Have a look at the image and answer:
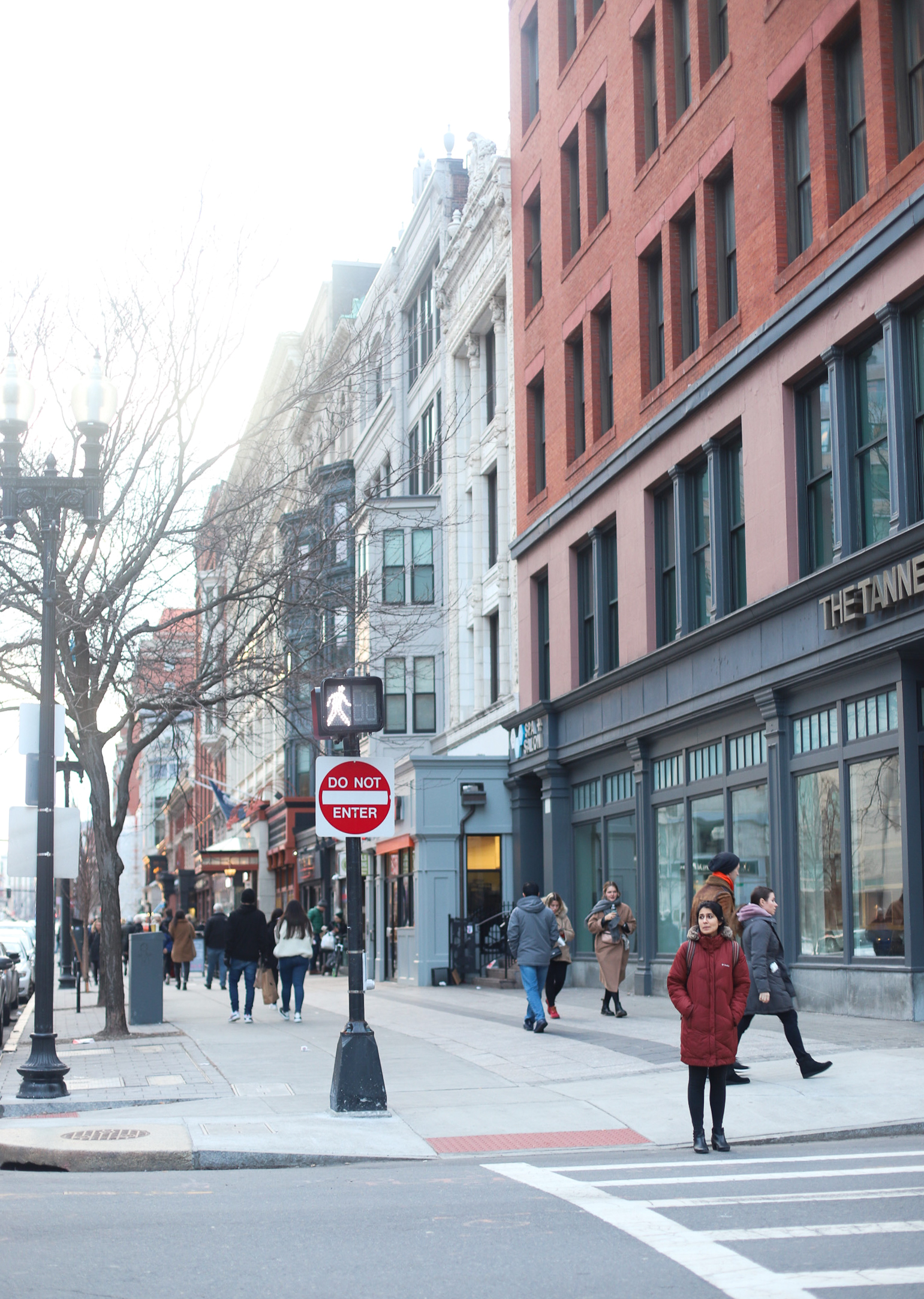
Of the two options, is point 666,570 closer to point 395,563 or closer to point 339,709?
point 339,709

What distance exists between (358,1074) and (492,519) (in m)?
24.4

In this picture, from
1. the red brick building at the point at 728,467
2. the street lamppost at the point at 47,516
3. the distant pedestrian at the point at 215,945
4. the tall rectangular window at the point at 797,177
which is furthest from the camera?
the distant pedestrian at the point at 215,945

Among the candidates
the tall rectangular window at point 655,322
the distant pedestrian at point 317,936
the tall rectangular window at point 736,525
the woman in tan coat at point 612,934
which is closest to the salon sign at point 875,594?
the tall rectangular window at point 736,525

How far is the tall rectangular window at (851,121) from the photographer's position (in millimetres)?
17969

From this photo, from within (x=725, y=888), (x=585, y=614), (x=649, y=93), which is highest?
(x=649, y=93)

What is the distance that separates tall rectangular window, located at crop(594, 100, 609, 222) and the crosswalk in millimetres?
20185

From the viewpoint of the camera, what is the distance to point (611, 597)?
86.2ft

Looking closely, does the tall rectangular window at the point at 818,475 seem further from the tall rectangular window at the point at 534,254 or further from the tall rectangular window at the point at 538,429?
the tall rectangular window at the point at 534,254

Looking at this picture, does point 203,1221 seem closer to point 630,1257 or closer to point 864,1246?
point 630,1257

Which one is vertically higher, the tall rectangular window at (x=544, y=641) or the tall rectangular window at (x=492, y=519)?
the tall rectangular window at (x=492, y=519)

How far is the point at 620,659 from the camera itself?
982 inches

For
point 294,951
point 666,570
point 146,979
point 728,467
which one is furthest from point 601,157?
point 146,979

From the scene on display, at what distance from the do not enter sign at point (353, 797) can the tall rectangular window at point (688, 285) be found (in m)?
12.5

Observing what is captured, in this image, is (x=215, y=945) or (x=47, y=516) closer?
(x=47, y=516)
